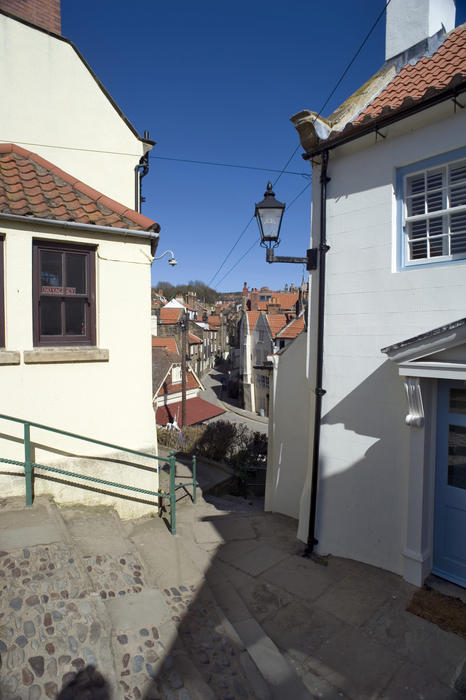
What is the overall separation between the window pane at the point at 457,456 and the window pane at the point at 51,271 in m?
5.32

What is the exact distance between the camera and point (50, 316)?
5.64 meters

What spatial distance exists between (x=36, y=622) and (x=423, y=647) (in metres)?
3.42

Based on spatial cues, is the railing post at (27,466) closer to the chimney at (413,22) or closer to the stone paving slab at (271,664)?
the stone paving slab at (271,664)

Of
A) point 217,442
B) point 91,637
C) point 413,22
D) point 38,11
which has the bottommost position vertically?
point 217,442

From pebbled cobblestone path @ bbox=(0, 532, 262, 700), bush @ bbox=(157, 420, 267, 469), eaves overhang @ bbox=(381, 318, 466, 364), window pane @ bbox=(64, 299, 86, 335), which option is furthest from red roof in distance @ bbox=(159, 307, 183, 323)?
pebbled cobblestone path @ bbox=(0, 532, 262, 700)

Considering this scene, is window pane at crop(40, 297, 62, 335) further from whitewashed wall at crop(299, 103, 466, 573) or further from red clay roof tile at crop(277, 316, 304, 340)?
red clay roof tile at crop(277, 316, 304, 340)

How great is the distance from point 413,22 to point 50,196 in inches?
235

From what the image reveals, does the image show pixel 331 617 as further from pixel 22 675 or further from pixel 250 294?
pixel 250 294

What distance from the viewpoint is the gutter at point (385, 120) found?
448 centimetres

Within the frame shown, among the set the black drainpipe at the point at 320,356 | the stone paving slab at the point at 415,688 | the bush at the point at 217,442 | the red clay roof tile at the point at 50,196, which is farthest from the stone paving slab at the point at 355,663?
the bush at the point at 217,442

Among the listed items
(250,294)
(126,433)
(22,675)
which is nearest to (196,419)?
(126,433)

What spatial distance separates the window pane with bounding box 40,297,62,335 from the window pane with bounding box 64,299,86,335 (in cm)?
11

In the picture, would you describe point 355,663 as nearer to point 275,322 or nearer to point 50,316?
point 50,316

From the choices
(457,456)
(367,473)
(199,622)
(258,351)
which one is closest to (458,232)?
(457,456)
